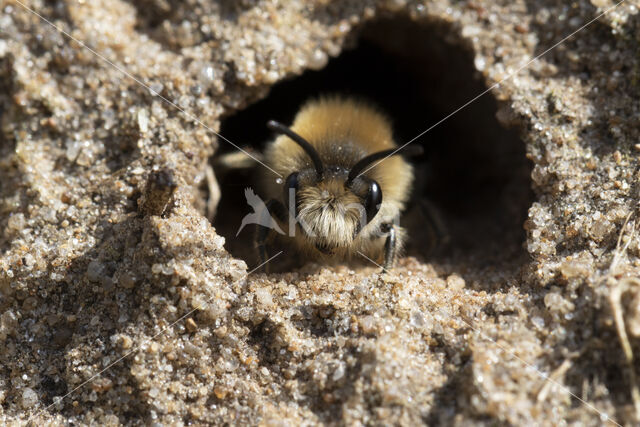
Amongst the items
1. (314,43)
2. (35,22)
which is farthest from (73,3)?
(314,43)

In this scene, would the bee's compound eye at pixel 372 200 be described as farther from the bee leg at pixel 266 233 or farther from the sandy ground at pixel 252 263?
the bee leg at pixel 266 233

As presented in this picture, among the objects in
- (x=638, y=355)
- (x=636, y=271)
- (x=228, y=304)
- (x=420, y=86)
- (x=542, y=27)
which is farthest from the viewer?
(x=420, y=86)

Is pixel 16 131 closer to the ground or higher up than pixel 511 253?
closer to the ground

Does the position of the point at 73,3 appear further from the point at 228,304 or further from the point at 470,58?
the point at 470,58

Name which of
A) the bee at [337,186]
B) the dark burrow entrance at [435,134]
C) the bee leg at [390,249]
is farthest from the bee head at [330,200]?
the dark burrow entrance at [435,134]

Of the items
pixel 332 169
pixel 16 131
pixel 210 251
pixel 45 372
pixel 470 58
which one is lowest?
pixel 45 372
